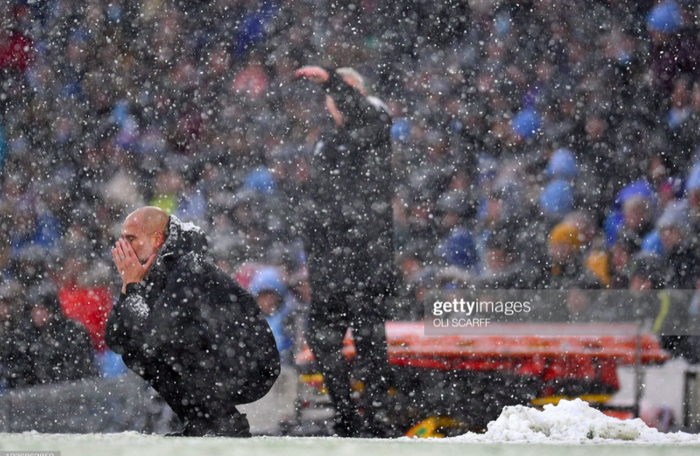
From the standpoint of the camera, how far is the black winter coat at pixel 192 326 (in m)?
2.28

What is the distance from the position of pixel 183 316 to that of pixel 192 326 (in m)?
0.04

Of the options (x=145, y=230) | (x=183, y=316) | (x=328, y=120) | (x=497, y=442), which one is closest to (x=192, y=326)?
(x=183, y=316)

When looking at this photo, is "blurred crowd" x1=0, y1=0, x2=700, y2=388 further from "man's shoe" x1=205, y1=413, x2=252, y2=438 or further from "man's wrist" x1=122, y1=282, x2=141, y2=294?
"man's shoe" x1=205, y1=413, x2=252, y2=438

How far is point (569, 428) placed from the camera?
2.19 meters

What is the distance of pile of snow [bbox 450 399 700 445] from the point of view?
218 cm

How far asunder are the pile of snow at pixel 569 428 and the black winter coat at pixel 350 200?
575mm

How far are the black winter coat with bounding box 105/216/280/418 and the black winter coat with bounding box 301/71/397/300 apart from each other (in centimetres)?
28

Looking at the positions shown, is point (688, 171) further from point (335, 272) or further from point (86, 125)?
point (86, 125)

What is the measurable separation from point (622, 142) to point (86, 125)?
1.72m

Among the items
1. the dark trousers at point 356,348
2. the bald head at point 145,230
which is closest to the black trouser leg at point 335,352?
the dark trousers at point 356,348

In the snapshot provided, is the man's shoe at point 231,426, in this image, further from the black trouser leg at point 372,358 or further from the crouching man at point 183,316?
the black trouser leg at point 372,358

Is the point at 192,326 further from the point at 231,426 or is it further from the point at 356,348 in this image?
the point at 356,348

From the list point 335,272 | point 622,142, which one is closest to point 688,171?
point 622,142

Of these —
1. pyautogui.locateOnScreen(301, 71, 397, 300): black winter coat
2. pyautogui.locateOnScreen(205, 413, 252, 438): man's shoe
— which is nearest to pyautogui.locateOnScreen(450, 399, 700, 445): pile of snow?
pyautogui.locateOnScreen(301, 71, 397, 300): black winter coat
